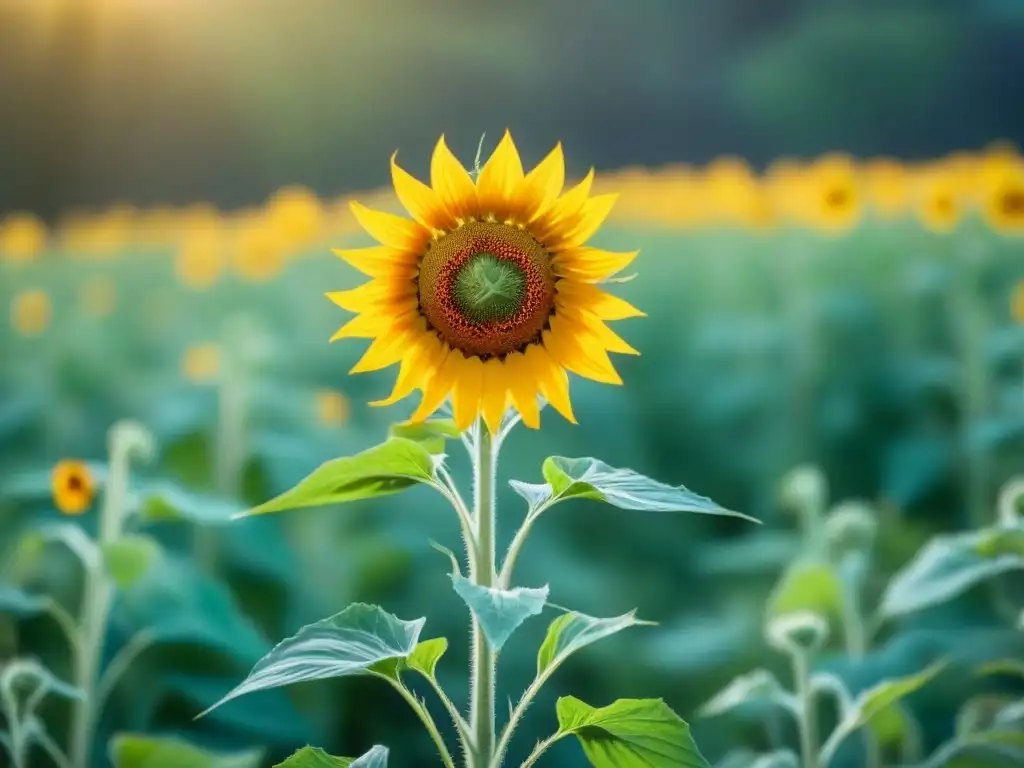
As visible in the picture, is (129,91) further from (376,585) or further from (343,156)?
(376,585)

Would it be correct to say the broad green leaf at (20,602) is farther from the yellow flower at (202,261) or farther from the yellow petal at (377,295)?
the yellow flower at (202,261)

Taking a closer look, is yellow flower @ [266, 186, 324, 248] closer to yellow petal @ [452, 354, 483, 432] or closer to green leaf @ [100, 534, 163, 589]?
green leaf @ [100, 534, 163, 589]

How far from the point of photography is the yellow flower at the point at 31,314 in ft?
5.23

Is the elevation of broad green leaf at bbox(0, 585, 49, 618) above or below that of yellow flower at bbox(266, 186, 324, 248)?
below

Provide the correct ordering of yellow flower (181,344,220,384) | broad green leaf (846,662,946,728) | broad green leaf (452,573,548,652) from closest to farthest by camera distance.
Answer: broad green leaf (452,573,548,652), broad green leaf (846,662,946,728), yellow flower (181,344,220,384)

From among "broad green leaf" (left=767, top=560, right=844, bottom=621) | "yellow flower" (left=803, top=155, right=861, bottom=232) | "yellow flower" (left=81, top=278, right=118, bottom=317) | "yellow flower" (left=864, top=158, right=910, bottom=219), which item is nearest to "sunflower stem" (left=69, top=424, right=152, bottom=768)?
"broad green leaf" (left=767, top=560, right=844, bottom=621)

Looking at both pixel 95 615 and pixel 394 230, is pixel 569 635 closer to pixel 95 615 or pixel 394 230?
pixel 394 230

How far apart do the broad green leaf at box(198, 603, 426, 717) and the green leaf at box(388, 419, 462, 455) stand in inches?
3.7

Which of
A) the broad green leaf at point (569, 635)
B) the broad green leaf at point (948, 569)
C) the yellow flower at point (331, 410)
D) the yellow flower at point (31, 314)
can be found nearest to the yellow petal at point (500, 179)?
the broad green leaf at point (569, 635)

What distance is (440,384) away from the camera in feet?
2.09

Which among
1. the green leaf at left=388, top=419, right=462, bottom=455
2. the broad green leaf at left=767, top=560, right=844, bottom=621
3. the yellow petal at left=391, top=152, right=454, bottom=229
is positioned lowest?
the broad green leaf at left=767, top=560, right=844, bottom=621

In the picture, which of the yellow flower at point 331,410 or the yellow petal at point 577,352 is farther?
the yellow flower at point 331,410

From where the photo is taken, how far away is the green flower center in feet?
2.08

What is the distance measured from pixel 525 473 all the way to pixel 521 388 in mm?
801
